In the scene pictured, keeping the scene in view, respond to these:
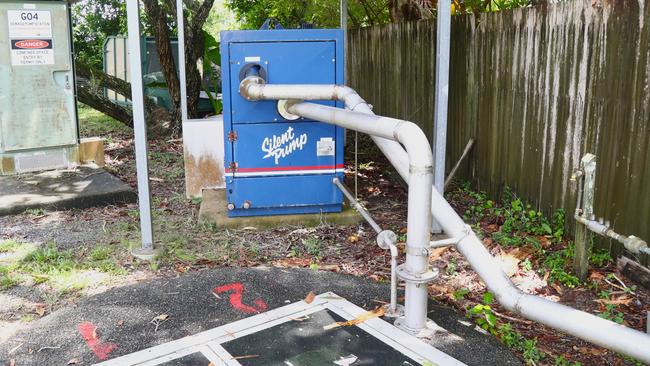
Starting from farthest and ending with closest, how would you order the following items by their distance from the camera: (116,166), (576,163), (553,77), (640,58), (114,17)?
(114,17) < (116,166) < (553,77) < (576,163) < (640,58)

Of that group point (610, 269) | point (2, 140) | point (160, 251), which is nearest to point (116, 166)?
point (2, 140)


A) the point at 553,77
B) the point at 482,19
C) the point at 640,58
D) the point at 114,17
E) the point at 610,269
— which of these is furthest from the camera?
the point at 114,17

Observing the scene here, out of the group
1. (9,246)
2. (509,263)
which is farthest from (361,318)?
(9,246)

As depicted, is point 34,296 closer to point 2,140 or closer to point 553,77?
point 2,140

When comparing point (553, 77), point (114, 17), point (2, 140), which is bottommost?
point (2, 140)

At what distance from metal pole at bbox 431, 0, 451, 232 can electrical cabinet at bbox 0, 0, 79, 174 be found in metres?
4.31

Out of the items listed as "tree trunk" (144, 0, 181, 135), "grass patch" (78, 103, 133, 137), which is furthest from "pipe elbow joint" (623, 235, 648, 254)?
"grass patch" (78, 103, 133, 137)

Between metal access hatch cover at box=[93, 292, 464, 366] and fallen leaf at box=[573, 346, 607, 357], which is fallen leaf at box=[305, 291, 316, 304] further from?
fallen leaf at box=[573, 346, 607, 357]

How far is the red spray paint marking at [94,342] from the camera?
129 inches

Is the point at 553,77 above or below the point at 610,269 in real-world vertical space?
above

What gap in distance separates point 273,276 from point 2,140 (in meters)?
4.11

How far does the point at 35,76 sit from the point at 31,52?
0.26 metres

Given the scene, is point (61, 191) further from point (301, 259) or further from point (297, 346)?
point (297, 346)

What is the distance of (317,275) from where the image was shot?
4328mm
